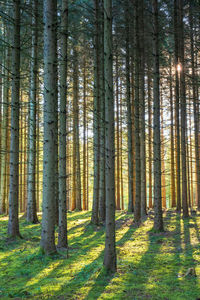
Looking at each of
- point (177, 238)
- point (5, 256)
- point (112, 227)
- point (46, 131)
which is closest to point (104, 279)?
point (112, 227)

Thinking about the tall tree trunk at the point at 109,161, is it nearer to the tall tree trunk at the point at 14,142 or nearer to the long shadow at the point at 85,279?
the long shadow at the point at 85,279

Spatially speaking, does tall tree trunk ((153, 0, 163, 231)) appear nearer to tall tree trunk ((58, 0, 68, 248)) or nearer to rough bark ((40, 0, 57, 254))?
tall tree trunk ((58, 0, 68, 248))

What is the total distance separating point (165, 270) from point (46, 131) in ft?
14.2

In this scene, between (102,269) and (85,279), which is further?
(102,269)

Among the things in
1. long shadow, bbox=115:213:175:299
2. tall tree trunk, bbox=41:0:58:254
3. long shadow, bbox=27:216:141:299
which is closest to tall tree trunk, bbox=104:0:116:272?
long shadow, bbox=27:216:141:299

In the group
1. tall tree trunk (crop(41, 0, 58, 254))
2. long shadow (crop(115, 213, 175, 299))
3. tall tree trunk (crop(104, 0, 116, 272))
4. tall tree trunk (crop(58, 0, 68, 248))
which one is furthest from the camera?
tall tree trunk (crop(58, 0, 68, 248))

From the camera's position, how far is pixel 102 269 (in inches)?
207

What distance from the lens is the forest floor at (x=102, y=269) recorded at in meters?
4.38

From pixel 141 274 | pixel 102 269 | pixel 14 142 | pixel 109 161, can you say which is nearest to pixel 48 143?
pixel 109 161

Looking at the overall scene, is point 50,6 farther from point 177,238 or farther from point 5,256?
point 177,238

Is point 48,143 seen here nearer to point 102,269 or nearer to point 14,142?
point 14,142

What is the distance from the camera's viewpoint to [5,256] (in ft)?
22.7

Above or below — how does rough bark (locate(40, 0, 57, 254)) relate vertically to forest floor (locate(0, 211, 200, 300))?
above

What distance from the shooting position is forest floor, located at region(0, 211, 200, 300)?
438 centimetres
